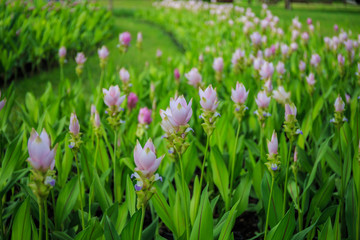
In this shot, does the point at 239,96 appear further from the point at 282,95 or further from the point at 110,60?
the point at 110,60

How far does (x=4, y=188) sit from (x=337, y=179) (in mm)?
1643

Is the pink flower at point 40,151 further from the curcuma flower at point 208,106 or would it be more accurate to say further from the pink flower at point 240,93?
the pink flower at point 240,93

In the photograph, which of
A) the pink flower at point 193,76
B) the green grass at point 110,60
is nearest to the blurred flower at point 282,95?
the pink flower at point 193,76

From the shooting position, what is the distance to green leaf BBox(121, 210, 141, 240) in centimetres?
101

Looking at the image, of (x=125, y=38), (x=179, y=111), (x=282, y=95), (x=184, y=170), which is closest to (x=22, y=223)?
(x=179, y=111)

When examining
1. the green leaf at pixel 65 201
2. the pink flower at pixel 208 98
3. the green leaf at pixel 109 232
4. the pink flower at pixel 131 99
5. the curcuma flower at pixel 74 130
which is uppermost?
the pink flower at pixel 208 98

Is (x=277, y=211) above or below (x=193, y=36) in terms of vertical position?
above

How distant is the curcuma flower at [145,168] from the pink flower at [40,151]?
217mm

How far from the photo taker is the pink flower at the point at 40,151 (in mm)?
793

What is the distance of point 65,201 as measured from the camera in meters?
1.45

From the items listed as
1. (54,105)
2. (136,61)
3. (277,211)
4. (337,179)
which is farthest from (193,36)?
(277,211)

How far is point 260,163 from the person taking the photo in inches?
64.0

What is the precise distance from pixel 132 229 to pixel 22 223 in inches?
15.1

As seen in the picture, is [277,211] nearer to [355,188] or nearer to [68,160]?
[355,188]
